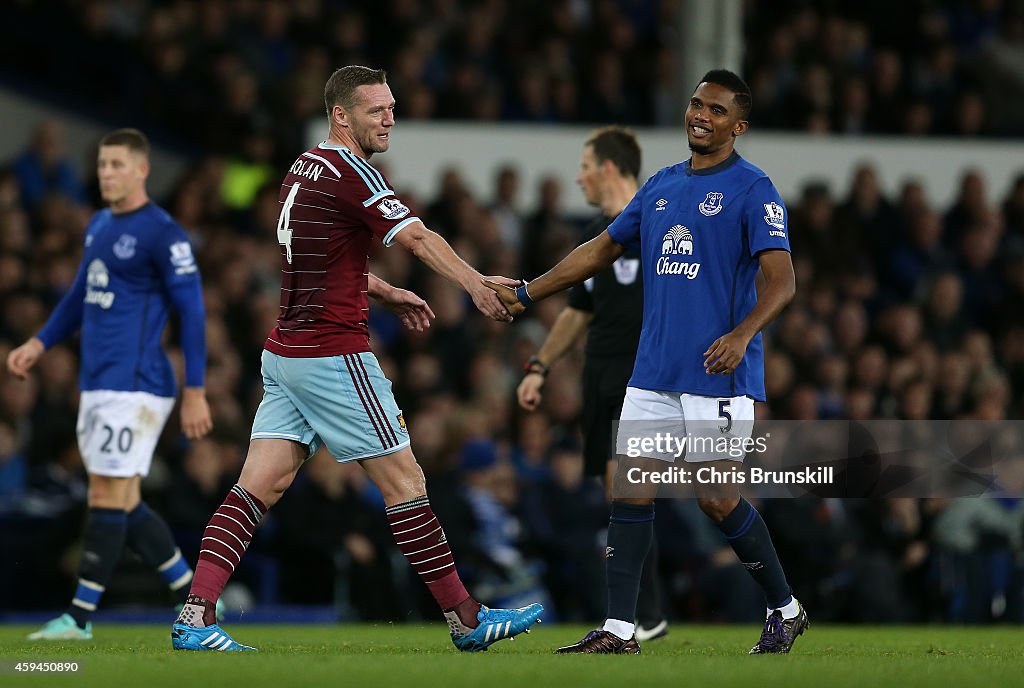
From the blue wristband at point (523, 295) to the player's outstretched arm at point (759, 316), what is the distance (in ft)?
3.18

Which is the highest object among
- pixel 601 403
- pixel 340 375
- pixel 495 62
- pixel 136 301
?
pixel 495 62

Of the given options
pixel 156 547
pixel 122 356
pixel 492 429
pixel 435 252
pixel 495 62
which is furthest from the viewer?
pixel 495 62

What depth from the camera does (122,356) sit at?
884 centimetres

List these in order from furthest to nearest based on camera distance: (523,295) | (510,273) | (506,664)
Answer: (510,273), (523,295), (506,664)

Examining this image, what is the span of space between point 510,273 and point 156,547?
626cm

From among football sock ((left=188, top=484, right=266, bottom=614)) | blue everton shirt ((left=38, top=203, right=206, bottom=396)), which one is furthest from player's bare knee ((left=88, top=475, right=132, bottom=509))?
football sock ((left=188, top=484, right=266, bottom=614))

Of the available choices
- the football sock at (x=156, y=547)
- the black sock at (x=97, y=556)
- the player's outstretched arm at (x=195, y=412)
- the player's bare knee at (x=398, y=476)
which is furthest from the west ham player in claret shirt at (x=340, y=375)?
the football sock at (x=156, y=547)

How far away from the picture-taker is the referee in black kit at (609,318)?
355 inches

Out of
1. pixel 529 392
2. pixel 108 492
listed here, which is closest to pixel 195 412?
pixel 108 492

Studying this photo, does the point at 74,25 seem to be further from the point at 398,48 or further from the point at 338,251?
the point at 338,251

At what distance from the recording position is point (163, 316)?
903 cm

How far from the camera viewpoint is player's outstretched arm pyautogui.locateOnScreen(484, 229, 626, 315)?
756 cm

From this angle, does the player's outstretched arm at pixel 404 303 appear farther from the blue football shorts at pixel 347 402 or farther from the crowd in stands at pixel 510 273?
the crowd in stands at pixel 510 273

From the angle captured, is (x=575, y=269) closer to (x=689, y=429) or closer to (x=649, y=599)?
(x=689, y=429)
